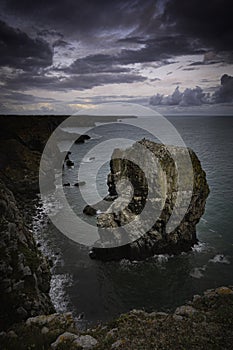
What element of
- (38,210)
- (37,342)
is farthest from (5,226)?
(38,210)

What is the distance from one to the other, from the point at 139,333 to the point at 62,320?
504 centimetres

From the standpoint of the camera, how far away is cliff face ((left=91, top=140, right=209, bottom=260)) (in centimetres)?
3259

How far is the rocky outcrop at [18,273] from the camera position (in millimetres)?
16047

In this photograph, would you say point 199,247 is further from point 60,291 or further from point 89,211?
point 89,211

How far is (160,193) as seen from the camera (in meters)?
32.7

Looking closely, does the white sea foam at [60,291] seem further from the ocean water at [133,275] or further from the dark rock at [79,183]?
the dark rock at [79,183]

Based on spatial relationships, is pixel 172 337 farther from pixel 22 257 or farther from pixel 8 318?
pixel 22 257

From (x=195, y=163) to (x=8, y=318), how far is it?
1117 inches

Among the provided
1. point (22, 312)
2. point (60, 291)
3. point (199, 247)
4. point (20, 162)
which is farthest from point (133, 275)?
point (20, 162)

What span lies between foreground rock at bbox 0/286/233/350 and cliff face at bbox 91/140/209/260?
15567 mm

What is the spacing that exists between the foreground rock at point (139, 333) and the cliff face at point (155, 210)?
15567mm

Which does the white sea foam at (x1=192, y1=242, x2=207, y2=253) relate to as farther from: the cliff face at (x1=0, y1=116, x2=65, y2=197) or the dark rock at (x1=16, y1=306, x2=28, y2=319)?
the cliff face at (x1=0, y1=116, x2=65, y2=197)

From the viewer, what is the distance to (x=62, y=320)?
15.9 m

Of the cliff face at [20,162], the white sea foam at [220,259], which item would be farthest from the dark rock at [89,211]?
the white sea foam at [220,259]
